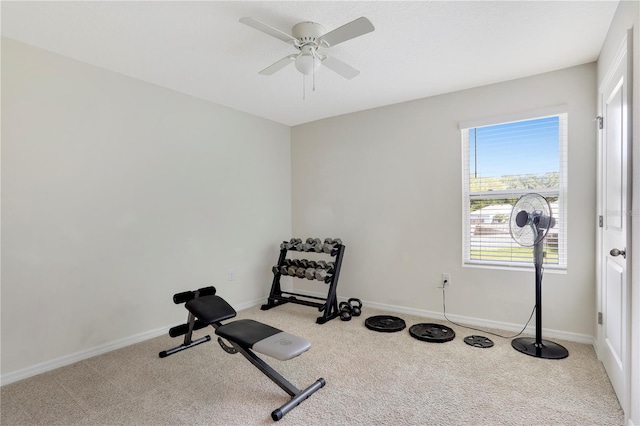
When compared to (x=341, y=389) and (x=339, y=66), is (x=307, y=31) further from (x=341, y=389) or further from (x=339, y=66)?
(x=341, y=389)

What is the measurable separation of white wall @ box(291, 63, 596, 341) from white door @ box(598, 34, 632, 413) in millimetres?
306

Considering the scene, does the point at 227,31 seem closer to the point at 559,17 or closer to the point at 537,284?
→ the point at 559,17

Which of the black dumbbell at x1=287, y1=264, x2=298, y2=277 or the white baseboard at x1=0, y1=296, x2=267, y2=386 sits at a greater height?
the black dumbbell at x1=287, y1=264, x2=298, y2=277

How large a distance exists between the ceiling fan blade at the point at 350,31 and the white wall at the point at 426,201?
6.05 ft

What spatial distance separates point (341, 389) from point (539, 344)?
1713 millimetres

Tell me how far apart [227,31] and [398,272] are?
9.41 ft

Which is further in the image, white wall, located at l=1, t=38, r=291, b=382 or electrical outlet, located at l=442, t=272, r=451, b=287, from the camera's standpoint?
electrical outlet, located at l=442, t=272, r=451, b=287

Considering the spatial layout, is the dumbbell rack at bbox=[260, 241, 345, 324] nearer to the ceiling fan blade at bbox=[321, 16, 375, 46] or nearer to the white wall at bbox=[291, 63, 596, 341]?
the white wall at bbox=[291, 63, 596, 341]

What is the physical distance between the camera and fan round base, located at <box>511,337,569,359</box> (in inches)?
98.7

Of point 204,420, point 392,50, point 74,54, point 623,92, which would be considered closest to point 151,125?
point 74,54

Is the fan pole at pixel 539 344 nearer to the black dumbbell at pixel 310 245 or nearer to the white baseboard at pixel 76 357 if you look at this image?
the black dumbbell at pixel 310 245

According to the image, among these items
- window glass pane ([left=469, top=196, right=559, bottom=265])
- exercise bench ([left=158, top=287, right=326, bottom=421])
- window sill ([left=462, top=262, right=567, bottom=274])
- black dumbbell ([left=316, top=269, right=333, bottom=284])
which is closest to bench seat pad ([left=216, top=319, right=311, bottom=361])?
exercise bench ([left=158, top=287, right=326, bottom=421])

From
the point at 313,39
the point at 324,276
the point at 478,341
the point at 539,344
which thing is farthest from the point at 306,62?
the point at 539,344

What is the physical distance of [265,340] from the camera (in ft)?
6.69
